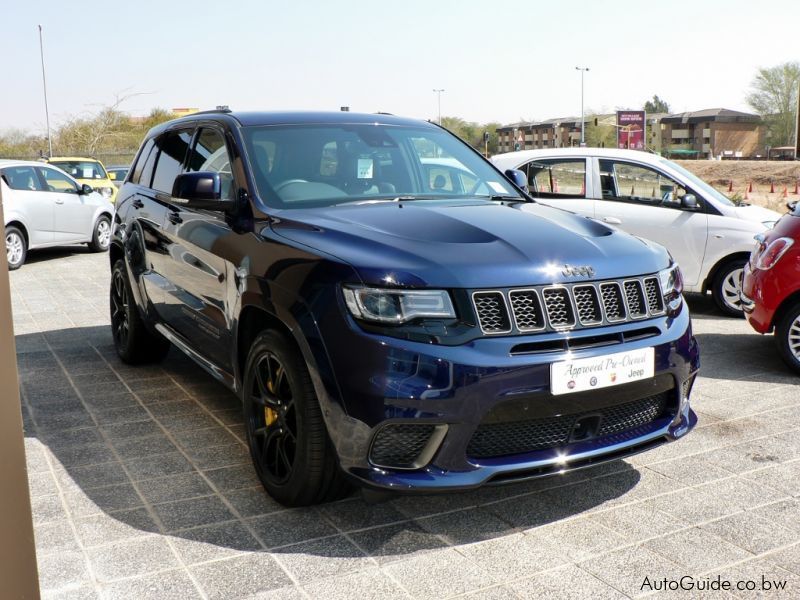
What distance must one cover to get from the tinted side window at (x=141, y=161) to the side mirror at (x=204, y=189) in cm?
200

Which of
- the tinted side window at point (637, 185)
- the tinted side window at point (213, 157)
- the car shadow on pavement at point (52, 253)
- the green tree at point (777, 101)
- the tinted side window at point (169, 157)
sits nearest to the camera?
the tinted side window at point (213, 157)

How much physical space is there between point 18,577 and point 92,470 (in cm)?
281

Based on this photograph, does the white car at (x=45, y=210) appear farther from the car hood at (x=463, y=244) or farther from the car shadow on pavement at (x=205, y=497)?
the car hood at (x=463, y=244)

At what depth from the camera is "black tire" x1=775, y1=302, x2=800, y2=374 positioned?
610cm

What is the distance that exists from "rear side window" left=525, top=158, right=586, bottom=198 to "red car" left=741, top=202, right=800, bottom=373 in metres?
3.12

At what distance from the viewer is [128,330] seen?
6.25m

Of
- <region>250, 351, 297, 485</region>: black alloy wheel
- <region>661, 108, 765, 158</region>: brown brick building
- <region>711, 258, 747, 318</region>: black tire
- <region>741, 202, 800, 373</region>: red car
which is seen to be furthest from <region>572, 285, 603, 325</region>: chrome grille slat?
<region>661, 108, 765, 158</region>: brown brick building

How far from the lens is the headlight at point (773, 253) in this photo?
6156mm

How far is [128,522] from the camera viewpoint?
3.62 metres

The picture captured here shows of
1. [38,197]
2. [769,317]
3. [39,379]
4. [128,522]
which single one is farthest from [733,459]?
[38,197]

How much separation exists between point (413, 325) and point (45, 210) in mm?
12315

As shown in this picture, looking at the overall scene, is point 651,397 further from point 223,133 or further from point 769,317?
point 769,317

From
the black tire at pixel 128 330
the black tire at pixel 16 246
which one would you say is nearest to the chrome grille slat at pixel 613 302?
the black tire at pixel 128 330

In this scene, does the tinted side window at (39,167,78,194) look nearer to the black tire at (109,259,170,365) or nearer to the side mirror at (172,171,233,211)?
the black tire at (109,259,170,365)
